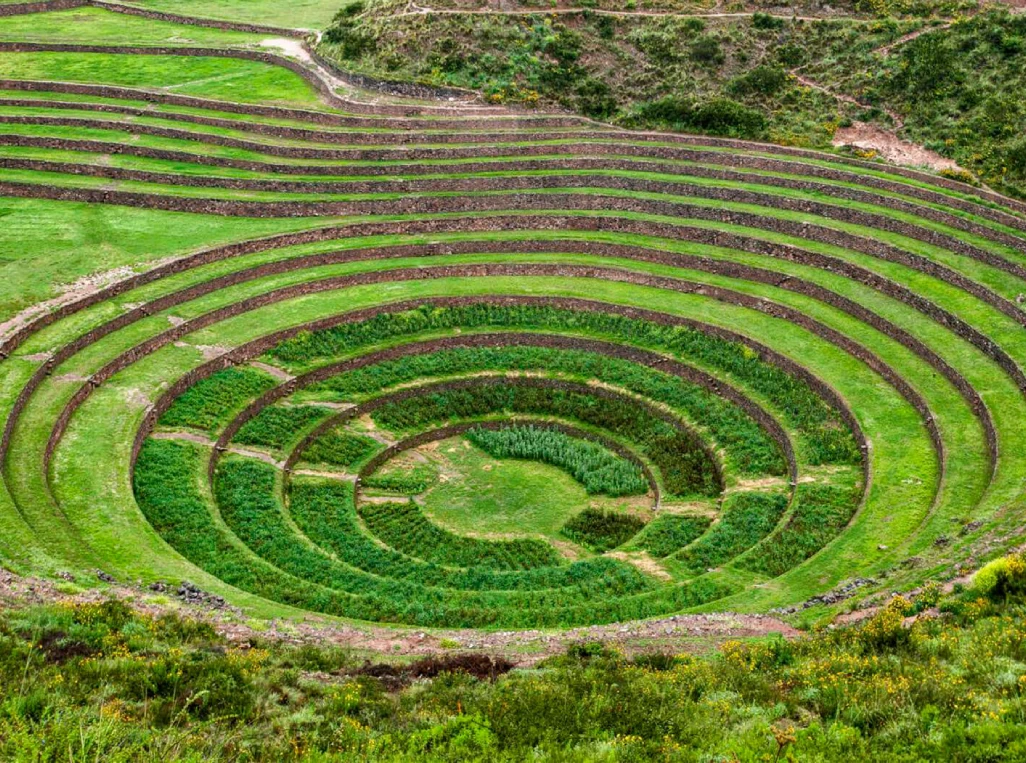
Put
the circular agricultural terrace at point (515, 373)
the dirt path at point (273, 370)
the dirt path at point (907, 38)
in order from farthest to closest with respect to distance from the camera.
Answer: the dirt path at point (907, 38)
the dirt path at point (273, 370)
the circular agricultural terrace at point (515, 373)

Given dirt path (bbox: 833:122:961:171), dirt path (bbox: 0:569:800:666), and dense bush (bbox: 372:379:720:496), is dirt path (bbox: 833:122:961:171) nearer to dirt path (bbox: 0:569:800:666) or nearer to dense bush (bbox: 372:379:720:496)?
dense bush (bbox: 372:379:720:496)

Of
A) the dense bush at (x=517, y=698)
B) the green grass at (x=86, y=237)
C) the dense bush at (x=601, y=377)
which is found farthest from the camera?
the green grass at (x=86, y=237)

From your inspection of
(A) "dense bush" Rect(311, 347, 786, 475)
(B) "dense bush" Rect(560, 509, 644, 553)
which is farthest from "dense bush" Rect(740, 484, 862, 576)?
(B) "dense bush" Rect(560, 509, 644, 553)

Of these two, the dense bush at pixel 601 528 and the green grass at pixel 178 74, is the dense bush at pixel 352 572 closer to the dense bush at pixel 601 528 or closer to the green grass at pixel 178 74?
the dense bush at pixel 601 528

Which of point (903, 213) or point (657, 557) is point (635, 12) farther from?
point (657, 557)

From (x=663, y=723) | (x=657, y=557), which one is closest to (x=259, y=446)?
(x=657, y=557)

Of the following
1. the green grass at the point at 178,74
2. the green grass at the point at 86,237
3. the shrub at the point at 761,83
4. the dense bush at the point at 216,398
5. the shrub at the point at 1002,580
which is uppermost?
the shrub at the point at 761,83

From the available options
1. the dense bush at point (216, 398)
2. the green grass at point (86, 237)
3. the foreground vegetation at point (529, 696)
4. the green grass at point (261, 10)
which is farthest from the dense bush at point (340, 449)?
the green grass at point (261, 10)

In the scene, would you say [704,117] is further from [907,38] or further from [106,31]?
[106,31]
